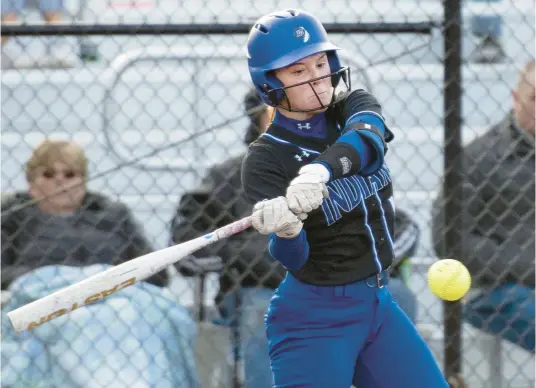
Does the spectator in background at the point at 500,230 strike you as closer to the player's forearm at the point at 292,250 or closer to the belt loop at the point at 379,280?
the belt loop at the point at 379,280

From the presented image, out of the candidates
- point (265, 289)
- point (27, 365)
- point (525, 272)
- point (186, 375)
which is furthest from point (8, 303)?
point (525, 272)

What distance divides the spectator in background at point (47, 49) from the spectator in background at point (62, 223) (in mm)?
516

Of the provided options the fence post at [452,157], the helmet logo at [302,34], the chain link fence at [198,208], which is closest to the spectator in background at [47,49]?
the chain link fence at [198,208]

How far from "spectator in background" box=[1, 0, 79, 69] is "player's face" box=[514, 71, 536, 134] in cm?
195

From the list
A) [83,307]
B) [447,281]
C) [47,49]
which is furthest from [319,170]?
[47,49]

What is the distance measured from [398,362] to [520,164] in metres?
1.54

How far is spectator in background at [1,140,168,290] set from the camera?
167 inches

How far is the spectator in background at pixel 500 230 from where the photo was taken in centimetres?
424

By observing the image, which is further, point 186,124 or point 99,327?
point 186,124

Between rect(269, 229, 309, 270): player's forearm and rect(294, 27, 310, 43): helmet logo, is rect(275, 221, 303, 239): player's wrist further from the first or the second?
rect(294, 27, 310, 43): helmet logo

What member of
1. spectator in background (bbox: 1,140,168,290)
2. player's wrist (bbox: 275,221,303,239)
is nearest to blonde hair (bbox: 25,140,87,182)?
spectator in background (bbox: 1,140,168,290)

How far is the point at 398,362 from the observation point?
3.03 m

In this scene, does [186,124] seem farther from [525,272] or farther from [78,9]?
[525,272]

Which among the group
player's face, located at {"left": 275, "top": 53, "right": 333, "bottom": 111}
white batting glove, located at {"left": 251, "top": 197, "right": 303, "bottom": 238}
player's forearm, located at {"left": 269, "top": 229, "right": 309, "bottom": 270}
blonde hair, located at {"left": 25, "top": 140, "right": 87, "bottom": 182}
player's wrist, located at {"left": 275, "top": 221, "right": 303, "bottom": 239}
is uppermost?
player's face, located at {"left": 275, "top": 53, "right": 333, "bottom": 111}
